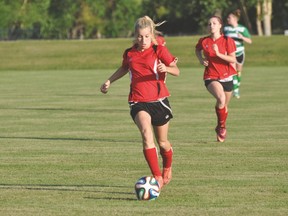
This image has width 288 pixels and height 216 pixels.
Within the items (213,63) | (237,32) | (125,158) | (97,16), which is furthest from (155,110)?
(97,16)

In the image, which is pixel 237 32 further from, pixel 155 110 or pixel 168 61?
pixel 155 110

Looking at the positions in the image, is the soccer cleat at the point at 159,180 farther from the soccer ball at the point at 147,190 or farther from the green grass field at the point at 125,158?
the soccer ball at the point at 147,190

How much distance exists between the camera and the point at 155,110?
1127cm

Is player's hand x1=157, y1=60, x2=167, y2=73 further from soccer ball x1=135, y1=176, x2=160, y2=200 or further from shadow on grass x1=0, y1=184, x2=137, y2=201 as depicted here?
shadow on grass x1=0, y1=184, x2=137, y2=201

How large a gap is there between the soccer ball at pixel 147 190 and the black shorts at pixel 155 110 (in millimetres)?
968

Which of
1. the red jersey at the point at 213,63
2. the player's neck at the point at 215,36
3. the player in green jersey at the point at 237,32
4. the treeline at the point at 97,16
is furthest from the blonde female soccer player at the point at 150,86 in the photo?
the treeline at the point at 97,16

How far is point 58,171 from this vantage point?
42.2 ft

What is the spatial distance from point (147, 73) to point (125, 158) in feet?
10.1

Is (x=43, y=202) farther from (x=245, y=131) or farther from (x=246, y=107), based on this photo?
(x=246, y=107)

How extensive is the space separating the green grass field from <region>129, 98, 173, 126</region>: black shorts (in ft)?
2.50

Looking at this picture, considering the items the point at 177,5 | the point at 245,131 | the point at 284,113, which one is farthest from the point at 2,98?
the point at 177,5

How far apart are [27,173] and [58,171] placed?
0.41 metres

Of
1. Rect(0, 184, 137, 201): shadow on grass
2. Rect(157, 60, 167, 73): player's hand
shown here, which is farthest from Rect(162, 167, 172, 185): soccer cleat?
Rect(157, 60, 167, 73): player's hand

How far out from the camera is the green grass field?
1017 centimetres
